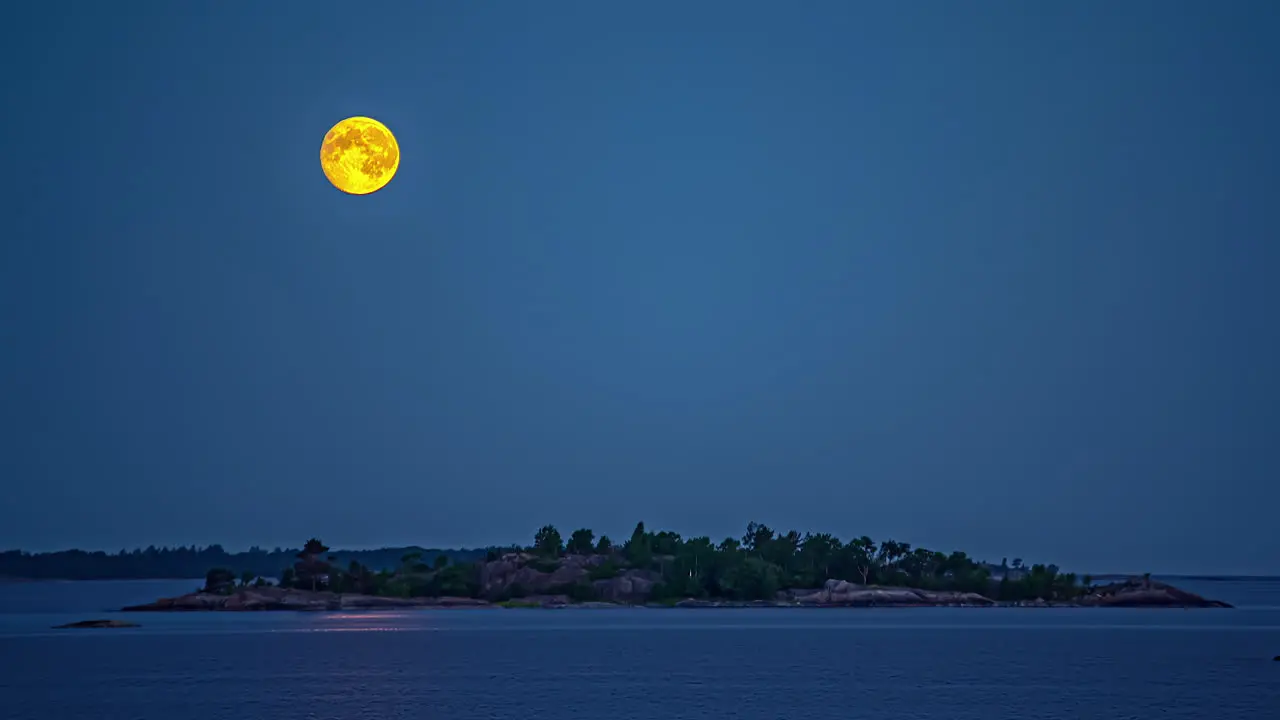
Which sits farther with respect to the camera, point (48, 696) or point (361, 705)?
point (48, 696)

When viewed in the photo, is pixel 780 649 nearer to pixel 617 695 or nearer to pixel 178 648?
pixel 617 695

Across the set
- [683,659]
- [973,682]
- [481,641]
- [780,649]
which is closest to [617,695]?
[973,682]

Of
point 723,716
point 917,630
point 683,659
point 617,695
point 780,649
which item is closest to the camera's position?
point 723,716

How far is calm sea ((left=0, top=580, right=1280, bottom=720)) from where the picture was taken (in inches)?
3398

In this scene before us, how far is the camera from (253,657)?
135 meters

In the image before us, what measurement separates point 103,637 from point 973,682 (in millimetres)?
122459

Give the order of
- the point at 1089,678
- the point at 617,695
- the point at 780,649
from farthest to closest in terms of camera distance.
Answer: the point at 780,649 < the point at 1089,678 < the point at 617,695

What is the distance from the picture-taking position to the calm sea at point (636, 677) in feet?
283

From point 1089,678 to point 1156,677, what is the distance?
5.88 meters

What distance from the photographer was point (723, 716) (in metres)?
82.1

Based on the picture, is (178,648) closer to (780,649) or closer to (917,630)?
(780,649)

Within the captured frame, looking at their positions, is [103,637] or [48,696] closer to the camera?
[48,696]

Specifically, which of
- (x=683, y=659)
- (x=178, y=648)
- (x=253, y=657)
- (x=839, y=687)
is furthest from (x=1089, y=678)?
(x=178, y=648)

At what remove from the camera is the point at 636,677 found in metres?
112
